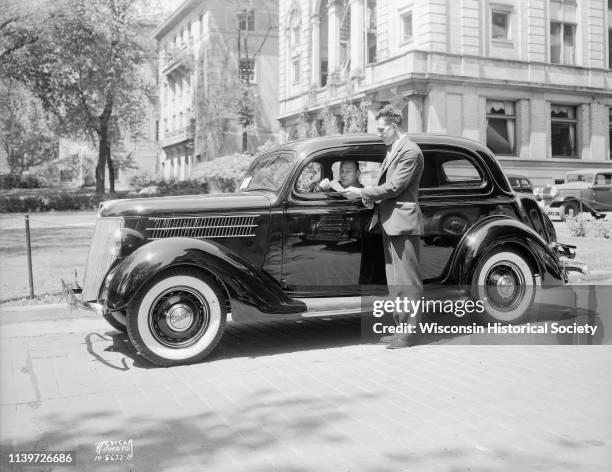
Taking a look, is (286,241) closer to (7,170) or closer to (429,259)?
(429,259)

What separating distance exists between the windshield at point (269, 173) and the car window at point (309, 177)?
5.8 inches

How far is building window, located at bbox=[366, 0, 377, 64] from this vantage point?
3444 cm

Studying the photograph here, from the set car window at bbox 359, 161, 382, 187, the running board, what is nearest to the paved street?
the running board

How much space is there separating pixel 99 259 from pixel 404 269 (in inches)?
106

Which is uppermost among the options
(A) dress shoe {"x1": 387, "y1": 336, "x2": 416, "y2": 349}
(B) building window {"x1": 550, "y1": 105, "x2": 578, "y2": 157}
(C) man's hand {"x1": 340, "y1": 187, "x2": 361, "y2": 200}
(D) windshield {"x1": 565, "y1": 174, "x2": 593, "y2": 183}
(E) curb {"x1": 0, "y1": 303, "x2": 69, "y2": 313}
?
(B) building window {"x1": 550, "y1": 105, "x2": 578, "y2": 157}

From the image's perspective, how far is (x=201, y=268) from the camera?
5.44 metres

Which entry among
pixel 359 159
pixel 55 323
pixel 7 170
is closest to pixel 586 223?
pixel 359 159

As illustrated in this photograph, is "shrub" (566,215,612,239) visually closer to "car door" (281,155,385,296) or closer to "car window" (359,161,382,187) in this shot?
"car window" (359,161,382,187)

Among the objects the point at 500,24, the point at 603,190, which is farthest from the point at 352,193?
the point at 500,24

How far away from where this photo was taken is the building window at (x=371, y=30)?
34.4m

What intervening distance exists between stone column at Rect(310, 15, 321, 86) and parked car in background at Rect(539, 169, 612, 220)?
60.7ft

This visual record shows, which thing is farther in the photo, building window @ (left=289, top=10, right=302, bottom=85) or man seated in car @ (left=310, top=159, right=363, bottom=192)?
building window @ (left=289, top=10, right=302, bottom=85)

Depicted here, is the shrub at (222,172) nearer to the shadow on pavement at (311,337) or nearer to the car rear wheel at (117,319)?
the shadow on pavement at (311,337)

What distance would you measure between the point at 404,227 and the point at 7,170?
230 feet
